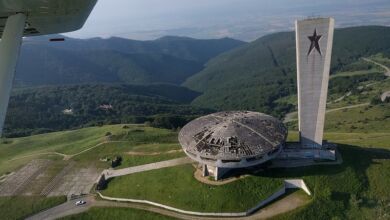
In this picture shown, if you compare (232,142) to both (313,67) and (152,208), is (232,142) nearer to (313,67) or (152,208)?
(152,208)

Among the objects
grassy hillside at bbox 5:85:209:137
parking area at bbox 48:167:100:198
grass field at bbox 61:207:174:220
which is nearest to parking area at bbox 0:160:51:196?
parking area at bbox 48:167:100:198

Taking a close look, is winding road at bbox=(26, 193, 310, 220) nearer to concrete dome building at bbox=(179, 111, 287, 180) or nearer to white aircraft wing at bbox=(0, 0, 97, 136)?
concrete dome building at bbox=(179, 111, 287, 180)

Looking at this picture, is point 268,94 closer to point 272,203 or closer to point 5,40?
point 272,203

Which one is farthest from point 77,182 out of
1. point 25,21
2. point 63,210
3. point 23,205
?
point 25,21

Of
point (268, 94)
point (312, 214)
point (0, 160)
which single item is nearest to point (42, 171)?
point (0, 160)

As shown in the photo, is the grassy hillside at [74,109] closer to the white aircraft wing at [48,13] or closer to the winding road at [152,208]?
the winding road at [152,208]

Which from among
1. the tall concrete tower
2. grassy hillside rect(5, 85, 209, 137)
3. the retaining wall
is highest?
the tall concrete tower
